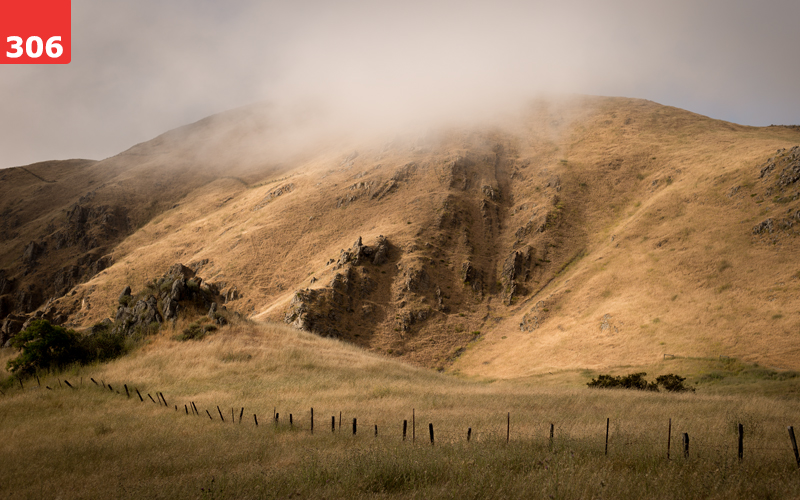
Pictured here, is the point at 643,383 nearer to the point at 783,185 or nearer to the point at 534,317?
the point at 534,317

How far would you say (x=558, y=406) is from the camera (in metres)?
17.6

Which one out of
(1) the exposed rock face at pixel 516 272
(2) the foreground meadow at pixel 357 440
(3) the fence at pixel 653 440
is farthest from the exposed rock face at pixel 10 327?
(1) the exposed rock face at pixel 516 272

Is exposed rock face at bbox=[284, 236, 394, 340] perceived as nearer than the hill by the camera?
No

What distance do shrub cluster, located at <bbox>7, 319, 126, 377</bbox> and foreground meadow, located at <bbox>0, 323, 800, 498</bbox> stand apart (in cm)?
119

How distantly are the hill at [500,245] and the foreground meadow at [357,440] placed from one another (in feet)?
43.6

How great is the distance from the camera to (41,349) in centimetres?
2038

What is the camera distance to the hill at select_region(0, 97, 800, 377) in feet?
129

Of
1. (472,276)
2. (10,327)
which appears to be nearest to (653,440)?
(472,276)

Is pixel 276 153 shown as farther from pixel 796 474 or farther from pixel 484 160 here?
pixel 796 474

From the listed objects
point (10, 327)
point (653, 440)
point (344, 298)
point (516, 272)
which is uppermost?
point (516, 272)

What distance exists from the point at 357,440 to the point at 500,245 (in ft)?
189

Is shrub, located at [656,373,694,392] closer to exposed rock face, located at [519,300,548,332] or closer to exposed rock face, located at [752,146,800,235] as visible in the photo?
exposed rock face, located at [519,300,548,332]

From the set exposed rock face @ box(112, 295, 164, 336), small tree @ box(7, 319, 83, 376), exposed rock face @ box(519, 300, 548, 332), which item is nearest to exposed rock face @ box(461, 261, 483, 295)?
exposed rock face @ box(519, 300, 548, 332)

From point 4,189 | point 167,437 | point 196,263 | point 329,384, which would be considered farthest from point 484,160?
point 4,189
